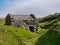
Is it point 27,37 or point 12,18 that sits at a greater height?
point 12,18

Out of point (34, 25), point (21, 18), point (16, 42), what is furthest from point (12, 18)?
point (16, 42)

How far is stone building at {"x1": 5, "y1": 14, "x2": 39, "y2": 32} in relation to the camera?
97562mm

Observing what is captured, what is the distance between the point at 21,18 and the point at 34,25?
21.9 feet

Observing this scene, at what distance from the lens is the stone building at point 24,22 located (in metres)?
97.6

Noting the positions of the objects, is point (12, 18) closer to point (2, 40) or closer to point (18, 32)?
point (18, 32)

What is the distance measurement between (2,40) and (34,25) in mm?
35847

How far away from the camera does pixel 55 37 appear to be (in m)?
48.4

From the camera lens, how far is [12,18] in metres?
98.9

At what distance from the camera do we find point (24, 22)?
99.7m

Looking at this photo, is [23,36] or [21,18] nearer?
[23,36]

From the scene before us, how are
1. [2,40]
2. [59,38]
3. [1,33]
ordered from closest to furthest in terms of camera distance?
[59,38] < [2,40] < [1,33]

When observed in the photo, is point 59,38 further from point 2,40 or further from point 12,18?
point 12,18

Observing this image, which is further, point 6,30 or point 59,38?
point 6,30

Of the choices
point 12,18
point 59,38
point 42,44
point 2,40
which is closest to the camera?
point 59,38
